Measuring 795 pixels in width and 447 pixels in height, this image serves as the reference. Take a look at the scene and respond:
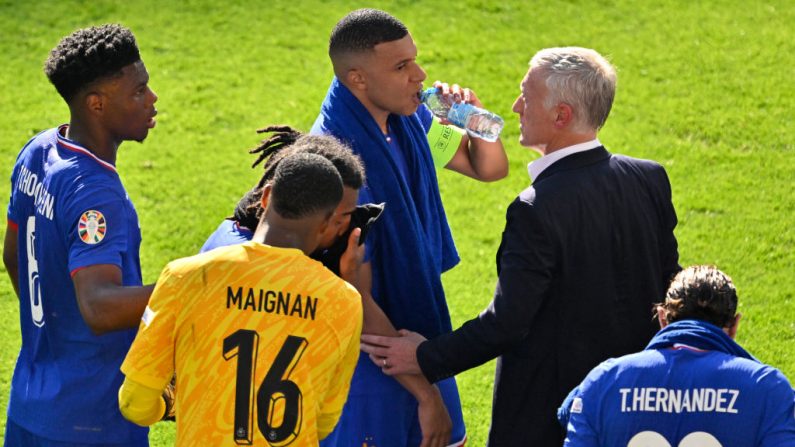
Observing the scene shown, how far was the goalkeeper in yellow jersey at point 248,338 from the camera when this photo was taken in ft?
11.7

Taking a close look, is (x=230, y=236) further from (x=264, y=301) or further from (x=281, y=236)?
(x=264, y=301)

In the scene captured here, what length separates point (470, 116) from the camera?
5.15m

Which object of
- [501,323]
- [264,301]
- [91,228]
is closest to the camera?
[264,301]

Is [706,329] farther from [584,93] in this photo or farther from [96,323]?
[96,323]

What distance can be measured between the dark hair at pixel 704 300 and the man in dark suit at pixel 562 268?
27 cm

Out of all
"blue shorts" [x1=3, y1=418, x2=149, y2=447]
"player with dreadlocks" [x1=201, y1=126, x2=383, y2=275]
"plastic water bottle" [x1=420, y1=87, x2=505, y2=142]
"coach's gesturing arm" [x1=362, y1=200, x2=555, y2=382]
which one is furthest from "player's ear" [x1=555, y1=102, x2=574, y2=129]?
"blue shorts" [x1=3, y1=418, x2=149, y2=447]

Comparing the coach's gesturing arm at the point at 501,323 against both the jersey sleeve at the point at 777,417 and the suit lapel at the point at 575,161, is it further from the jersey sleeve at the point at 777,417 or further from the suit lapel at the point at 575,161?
the jersey sleeve at the point at 777,417

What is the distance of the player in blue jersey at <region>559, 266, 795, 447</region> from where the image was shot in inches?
150

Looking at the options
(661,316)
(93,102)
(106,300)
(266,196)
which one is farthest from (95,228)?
(661,316)

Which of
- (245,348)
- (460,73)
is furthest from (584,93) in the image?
→ (460,73)

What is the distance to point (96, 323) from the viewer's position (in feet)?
13.0

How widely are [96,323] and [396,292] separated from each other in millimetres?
1081

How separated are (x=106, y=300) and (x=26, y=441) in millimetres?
759

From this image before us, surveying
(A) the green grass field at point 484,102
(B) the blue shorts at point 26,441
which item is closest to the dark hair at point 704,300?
(B) the blue shorts at point 26,441
